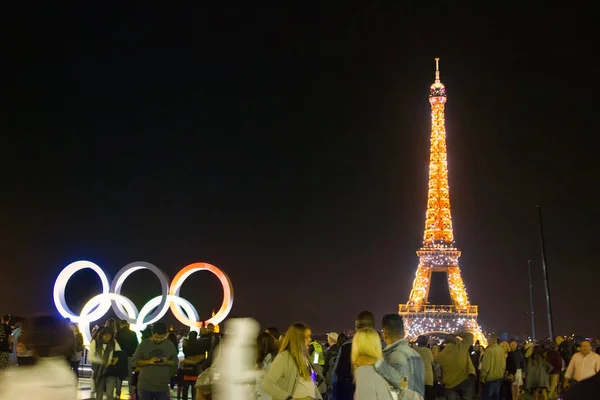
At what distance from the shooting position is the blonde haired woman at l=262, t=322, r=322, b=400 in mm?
6395

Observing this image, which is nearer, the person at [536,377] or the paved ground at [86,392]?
the person at [536,377]

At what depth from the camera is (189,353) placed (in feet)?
42.2

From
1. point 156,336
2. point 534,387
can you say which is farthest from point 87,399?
point 534,387

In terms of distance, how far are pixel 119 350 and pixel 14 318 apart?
479cm

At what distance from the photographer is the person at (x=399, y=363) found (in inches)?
228

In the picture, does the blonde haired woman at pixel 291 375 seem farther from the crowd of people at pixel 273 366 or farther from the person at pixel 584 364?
the person at pixel 584 364

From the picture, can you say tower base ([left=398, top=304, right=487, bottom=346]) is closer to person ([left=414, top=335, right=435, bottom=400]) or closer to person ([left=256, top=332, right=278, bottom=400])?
person ([left=414, top=335, right=435, bottom=400])

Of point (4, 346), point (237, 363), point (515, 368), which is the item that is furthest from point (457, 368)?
point (4, 346)

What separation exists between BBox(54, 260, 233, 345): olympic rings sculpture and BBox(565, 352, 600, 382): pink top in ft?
46.2

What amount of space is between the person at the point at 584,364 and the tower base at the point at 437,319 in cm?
6944

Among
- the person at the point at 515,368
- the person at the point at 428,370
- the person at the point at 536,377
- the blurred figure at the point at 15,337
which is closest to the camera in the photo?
the person at the point at 428,370

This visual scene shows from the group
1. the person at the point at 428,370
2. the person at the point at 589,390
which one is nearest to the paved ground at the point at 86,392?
the person at the point at 428,370

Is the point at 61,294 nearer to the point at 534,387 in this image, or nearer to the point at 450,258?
the point at 534,387

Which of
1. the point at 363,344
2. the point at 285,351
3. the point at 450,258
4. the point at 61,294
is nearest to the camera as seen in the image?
the point at 363,344
